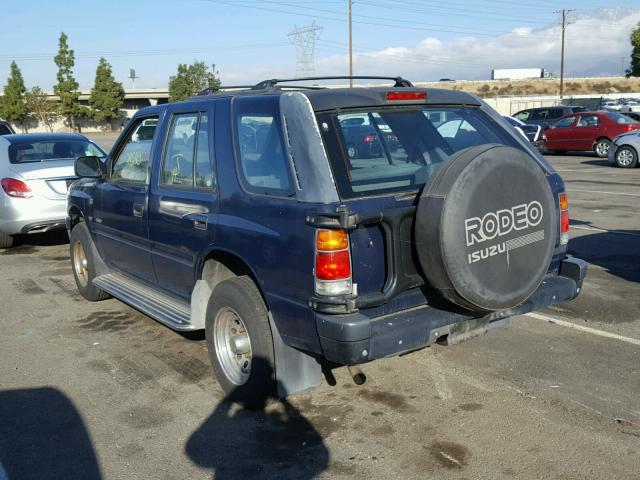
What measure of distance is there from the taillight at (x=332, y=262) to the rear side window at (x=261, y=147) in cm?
43

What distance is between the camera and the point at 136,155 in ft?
18.4

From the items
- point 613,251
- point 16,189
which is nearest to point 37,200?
point 16,189

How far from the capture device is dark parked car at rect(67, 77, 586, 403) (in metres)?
3.49

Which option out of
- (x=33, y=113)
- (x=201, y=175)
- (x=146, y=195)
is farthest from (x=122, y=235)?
(x=33, y=113)

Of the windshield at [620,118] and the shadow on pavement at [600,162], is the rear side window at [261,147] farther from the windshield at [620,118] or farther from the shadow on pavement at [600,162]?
the windshield at [620,118]

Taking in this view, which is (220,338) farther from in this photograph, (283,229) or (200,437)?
(283,229)

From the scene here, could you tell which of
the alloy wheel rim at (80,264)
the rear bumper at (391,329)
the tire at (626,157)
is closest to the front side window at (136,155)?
the alloy wheel rim at (80,264)

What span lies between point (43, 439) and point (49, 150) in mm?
6694

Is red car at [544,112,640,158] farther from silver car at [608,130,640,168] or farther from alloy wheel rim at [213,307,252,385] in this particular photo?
alloy wheel rim at [213,307,252,385]

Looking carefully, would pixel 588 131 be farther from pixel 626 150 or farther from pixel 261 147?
pixel 261 147

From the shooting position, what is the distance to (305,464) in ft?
11.9

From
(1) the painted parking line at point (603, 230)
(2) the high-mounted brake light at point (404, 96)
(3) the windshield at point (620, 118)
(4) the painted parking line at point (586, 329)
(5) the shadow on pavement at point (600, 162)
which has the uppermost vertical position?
(2) the high-mounted brake light at point (404, 96)

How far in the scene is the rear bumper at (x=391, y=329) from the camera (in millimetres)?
3438

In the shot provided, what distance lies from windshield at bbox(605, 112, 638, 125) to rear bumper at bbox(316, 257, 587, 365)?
19953 mm
